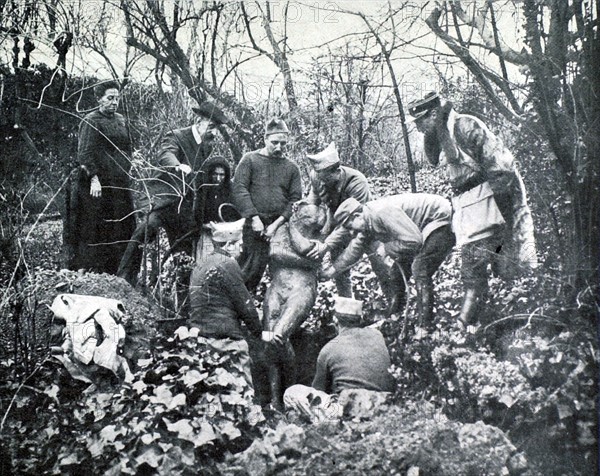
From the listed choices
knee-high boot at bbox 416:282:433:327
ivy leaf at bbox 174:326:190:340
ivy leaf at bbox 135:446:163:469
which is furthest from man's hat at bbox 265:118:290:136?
ivy leaf at bbox 135:446:163:469

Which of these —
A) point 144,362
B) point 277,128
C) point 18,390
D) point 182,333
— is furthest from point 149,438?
point 277,128

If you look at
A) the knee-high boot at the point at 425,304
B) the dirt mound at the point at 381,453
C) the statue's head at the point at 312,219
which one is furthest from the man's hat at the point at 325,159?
the dirt mound at the point at 381,453

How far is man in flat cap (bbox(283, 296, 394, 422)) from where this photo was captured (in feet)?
15.9

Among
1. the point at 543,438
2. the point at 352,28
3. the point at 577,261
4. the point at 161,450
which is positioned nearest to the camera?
the point at 161,450

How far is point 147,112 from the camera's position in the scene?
5496 millimetres

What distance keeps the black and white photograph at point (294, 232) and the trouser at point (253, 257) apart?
0.02 metres

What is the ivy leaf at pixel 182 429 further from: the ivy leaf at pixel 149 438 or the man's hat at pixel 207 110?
the man's hat at pixel 207 110

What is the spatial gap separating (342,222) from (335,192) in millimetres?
251

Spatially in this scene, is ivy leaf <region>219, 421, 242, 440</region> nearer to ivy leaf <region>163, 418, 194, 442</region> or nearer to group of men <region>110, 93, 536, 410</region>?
ivy leaf <region>163, 418, 194, 442</region>

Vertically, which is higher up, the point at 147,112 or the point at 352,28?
the point at 352,28

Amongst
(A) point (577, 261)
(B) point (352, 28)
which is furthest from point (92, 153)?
(A) point (577, 261)

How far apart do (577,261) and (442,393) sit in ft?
4.37

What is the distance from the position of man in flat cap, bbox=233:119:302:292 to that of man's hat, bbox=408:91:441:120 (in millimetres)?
1016

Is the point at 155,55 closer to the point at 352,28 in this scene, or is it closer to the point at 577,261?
the point at 352,28
